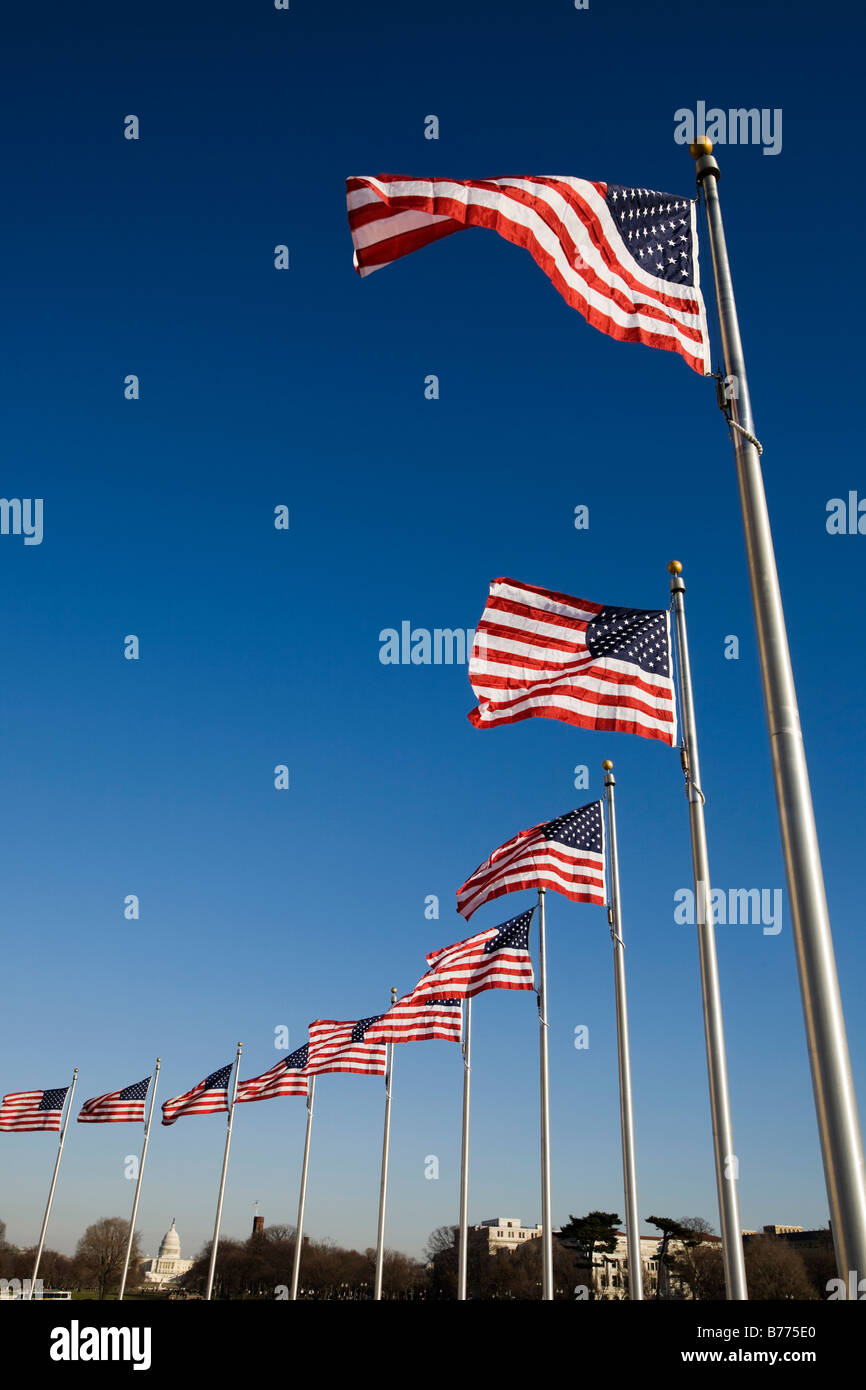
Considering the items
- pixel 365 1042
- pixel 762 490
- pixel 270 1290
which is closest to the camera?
pixel 762 490

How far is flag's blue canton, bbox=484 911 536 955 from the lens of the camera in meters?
Result: 27.2

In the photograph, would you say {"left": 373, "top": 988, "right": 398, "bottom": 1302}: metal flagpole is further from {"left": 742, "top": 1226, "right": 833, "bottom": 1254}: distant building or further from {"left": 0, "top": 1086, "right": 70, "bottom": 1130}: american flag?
{"left": 742, "top": 1226, "right": 833, "bottom": 1254}: distant building

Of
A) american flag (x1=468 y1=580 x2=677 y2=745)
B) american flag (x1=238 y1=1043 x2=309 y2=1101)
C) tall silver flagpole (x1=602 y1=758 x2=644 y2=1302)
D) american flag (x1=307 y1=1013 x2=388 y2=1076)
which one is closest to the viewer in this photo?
american flag (x1=468 y1=580 x2=677 y2=745)

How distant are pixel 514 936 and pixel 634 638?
44.4ft

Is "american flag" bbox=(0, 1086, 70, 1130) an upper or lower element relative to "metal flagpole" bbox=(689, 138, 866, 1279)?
upper

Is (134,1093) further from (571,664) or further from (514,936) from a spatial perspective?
(571,664)

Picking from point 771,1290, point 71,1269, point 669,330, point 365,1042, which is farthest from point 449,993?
point 71,1269

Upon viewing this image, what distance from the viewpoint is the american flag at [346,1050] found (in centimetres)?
3978

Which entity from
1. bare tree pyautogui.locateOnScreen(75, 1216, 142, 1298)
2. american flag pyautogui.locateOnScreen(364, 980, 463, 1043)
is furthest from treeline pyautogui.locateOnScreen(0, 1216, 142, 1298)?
american flag pyautogui.locateOnScreen(364, 980, 463, 1043)

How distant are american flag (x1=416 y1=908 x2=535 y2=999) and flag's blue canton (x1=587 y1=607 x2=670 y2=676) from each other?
1324cm
